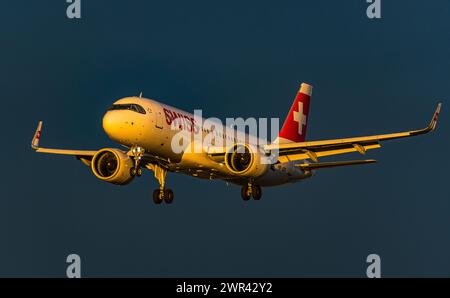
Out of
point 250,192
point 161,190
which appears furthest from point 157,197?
point 250,192

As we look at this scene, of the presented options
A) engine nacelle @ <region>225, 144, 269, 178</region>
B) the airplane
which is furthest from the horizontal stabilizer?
engine nacelle @ <region>225, 144, 269, 178</region>

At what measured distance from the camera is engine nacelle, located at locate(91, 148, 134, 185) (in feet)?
218

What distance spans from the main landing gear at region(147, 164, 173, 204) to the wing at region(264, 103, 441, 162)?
6.87 meters

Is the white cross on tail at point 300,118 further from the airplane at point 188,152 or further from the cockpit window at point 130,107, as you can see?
the cockpit window at point 130,107

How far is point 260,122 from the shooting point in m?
76.2

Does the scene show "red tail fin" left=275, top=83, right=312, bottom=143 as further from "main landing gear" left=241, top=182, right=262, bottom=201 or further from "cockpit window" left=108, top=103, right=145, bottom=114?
"cockpit window" left=108, top=103, right=145, bottom=114

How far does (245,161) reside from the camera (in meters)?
66.3

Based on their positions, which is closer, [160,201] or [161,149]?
[161,149]

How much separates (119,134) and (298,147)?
37.3ft

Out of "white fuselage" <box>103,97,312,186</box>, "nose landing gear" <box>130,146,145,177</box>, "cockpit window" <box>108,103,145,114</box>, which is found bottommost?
"nose landing gear" <box>130,146,145,177</box>
